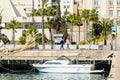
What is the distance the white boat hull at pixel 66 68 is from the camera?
53531 millimetres

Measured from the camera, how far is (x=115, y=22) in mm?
117938

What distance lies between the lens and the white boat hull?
176 ft

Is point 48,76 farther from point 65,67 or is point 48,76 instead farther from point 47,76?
point 65,67

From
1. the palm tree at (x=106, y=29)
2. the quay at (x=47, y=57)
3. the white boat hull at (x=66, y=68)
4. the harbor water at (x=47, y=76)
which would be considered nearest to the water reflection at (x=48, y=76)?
the harbor water at (x=47, y=76)

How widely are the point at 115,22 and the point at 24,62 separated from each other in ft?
209

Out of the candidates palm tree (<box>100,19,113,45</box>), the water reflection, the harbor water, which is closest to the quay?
the harbor water

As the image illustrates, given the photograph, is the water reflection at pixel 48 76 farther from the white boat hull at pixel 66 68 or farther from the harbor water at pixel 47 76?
the white boat hull at pixel 66 68

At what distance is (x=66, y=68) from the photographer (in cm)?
5428

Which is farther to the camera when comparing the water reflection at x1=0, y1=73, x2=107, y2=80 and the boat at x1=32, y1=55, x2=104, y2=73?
the boat at x1=32, y1=55, x2=104, y2=73

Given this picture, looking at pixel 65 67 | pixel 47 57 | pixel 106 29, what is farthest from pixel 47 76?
pixel 106 29

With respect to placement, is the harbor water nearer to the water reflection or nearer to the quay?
the water reflection

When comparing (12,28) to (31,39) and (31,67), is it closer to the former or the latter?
(31,67)

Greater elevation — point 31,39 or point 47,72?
point 31,39

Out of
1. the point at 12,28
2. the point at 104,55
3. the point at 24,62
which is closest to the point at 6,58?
the point at 24,62
